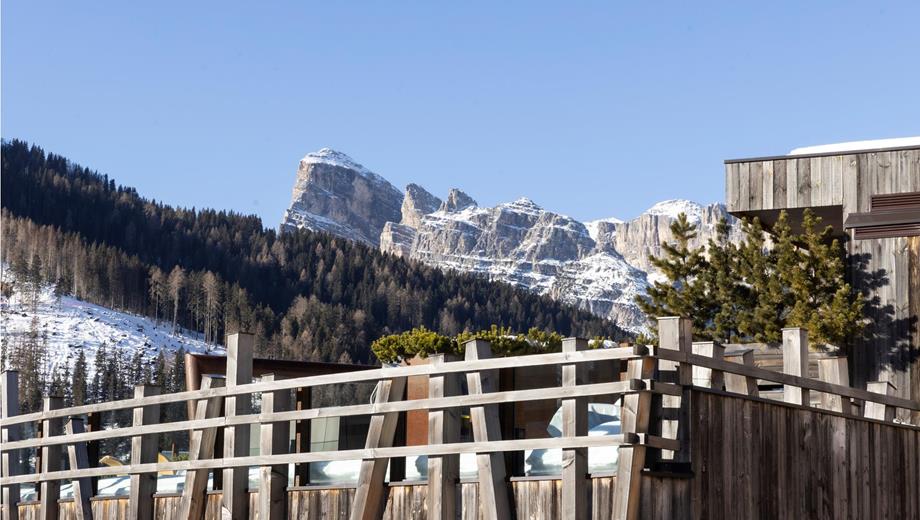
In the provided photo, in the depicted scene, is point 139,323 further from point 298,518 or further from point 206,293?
point 298,518

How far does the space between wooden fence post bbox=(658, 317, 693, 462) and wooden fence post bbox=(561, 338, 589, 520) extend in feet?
1.60

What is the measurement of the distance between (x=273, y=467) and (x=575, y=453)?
113 inches

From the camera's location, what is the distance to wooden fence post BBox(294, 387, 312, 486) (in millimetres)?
9875

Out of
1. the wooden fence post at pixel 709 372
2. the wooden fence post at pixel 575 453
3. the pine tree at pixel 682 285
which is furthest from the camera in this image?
the pine tree at pixel 682 285

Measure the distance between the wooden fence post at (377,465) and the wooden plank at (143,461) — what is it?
2.76 meters

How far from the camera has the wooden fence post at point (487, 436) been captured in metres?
8.39

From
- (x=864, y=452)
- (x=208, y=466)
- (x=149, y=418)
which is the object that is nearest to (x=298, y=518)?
(x=208, y=466)

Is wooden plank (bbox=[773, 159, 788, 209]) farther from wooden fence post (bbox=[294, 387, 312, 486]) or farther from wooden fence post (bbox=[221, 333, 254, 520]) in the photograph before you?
wooden fence post (bbox=[294, 387, 312, 486])

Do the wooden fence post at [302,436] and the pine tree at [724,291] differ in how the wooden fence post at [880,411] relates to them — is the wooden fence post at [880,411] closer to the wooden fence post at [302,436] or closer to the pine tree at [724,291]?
the wooden fence post at [302,436]

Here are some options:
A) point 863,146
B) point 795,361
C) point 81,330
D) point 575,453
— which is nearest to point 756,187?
point 863,146

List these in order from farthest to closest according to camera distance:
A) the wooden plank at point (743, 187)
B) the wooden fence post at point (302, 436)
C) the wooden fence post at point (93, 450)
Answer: the wooden plank at point (743, 187)
the wooden fence post at point (93, 450)
the wooden fence post at point (302, 436)

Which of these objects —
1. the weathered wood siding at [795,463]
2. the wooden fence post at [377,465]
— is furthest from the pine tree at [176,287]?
the wooden fence post at [377,465]

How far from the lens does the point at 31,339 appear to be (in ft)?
518

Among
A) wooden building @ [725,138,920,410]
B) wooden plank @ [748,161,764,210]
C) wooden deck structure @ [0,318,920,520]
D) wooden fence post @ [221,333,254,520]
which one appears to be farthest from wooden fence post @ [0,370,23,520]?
wooden plank @ [748,161,764,210]
